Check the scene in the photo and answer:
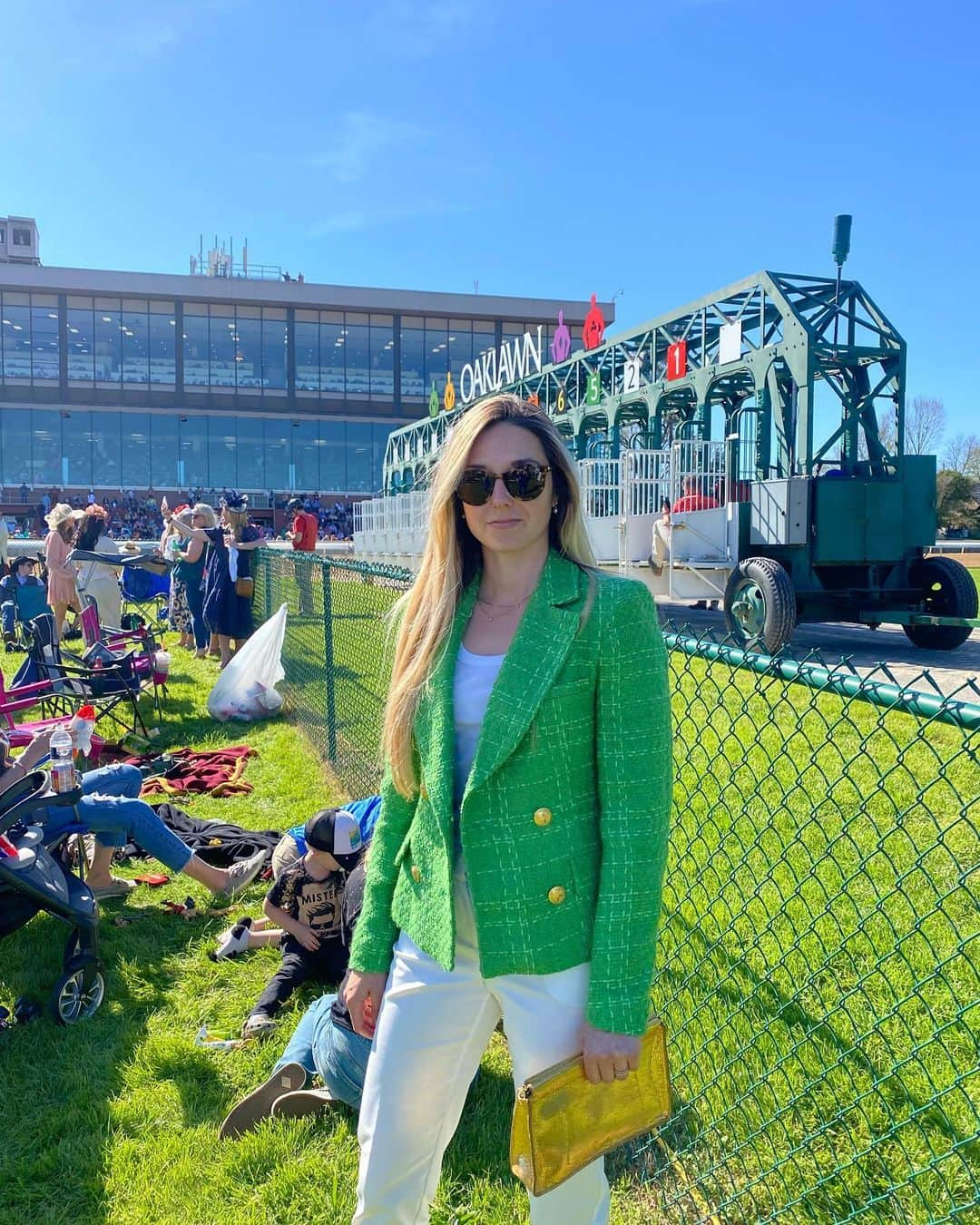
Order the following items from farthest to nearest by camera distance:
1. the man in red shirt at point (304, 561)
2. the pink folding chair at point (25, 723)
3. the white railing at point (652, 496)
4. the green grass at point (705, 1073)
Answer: the white railing at point (652, 496) < the man in red shirt at point (304, 561) < the pink folding chair at point (25, 723) < the green grass at point (705, 1073)

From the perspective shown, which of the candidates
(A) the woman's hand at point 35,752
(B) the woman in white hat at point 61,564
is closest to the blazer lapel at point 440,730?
(A) the woman's hand at point 35,752

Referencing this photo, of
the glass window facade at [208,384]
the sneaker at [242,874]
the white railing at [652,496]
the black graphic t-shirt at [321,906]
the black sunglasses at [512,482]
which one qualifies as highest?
the glass window facade at [208,384]

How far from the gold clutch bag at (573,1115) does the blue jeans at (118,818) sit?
2841mm

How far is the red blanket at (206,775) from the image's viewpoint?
5.91 meters

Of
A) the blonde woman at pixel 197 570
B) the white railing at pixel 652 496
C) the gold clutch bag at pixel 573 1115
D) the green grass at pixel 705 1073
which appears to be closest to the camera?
the gold clutch bag at pixel 573 1115

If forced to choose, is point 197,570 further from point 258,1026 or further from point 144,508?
point 144,508

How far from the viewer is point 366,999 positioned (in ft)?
6.24

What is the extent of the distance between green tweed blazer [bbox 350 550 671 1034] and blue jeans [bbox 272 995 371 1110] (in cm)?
112

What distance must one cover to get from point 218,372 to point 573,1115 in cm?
5580

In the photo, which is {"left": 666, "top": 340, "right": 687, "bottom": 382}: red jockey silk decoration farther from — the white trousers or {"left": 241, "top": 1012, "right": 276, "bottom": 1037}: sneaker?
the white trousers

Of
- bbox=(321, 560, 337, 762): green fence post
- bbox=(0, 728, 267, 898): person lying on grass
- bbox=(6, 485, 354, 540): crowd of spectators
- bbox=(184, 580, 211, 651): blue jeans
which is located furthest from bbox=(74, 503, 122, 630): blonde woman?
bbox=(6, 485, 354, 540): crowd of spectators

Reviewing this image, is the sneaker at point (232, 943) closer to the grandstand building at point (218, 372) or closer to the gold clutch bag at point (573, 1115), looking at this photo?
the gold clutch bag at point (573, 1115)

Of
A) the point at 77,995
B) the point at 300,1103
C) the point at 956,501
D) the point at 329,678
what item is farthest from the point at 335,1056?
the point at 956,501

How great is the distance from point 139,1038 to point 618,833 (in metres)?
2.46
